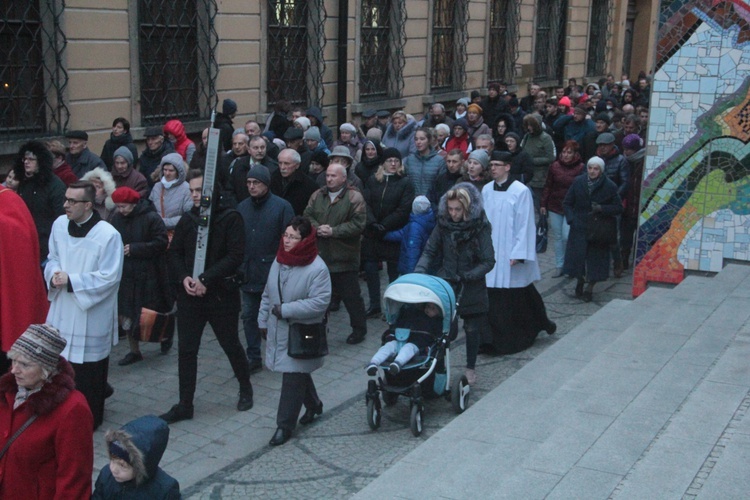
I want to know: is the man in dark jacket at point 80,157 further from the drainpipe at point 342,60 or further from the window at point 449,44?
the window at point 449,44

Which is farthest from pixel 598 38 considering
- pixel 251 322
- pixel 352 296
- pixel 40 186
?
pixel 40 186

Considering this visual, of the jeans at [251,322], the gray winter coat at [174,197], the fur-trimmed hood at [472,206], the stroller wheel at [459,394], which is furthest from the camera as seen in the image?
the gray winter coat at [174,197]

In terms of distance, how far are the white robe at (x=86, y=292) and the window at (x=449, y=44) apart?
1468cm

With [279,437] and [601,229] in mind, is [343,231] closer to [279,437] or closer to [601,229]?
[279,437]

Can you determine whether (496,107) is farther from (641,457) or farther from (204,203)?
(641,457)

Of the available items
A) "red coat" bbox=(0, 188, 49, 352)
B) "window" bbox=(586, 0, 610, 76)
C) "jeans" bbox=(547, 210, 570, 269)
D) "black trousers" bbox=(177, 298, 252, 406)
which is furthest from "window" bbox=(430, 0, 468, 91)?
"red coat" bbox=(0, 188, 49, 352)

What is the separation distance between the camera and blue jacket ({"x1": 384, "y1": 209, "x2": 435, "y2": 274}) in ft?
31.4

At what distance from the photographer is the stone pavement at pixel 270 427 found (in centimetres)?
631

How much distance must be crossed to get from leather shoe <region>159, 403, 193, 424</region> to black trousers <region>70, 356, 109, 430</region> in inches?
18.6

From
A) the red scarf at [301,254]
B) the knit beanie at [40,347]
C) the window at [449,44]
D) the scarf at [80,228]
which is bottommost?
the knit beanie at [40,347]

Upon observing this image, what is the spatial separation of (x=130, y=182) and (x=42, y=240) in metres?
1.32

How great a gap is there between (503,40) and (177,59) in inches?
483

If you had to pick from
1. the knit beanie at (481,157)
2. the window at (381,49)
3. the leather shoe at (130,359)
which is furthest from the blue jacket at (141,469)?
the window at (381,49)

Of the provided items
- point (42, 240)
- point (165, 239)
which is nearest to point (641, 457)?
point (165, 239)
